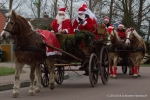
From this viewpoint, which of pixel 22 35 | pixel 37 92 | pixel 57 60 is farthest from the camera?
pixel 57 60

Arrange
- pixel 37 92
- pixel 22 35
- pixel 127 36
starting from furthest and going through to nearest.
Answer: pixel 127 36
pixel 37 92
pixel 22 35

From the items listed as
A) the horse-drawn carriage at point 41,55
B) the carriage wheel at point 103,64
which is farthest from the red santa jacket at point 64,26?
the carriage wheel at point 103,64

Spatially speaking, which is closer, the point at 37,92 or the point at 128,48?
the point at 37,92

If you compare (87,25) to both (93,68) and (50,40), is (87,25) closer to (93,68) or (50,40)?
(93,68)

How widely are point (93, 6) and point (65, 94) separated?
31.6 meters

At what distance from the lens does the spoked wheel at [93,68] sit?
43.3 feet

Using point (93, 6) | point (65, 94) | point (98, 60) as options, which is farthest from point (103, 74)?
point (93, 6)

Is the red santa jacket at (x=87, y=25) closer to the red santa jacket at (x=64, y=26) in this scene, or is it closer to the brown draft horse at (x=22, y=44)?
the red santa jacket at (x=64, y=26)

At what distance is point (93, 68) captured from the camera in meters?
13.5

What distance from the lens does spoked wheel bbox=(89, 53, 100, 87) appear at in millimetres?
13192

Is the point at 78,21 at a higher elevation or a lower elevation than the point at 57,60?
higher

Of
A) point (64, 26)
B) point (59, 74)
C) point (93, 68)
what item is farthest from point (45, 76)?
point (64, 26)

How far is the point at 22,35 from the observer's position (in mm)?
11266

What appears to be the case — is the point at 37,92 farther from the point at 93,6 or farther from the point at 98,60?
the point at 93,6
